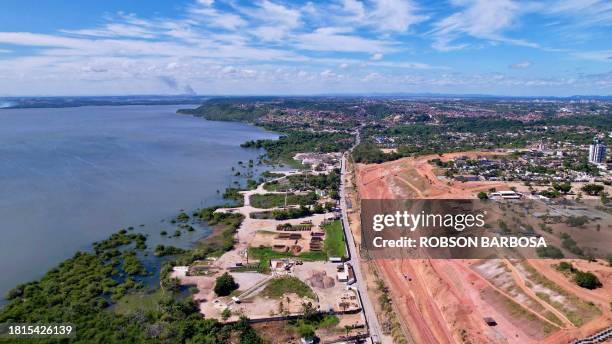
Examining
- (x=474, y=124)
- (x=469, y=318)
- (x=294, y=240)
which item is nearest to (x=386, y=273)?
(x=469, y=318)

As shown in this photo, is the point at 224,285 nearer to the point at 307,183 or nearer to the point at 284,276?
the point at 284,276

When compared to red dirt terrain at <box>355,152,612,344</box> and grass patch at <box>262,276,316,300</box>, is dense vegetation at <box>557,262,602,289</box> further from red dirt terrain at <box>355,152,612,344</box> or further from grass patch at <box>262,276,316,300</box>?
grass patch at <box>262,276,316,300</box>

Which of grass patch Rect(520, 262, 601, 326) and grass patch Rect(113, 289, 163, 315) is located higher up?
grass patch Rect(520, 262, 601, 326)

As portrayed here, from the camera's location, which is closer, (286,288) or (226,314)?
(226,314)

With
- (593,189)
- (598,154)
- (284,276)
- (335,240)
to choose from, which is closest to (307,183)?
(335,240)

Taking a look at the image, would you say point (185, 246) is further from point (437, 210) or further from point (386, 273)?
point (437, 210)

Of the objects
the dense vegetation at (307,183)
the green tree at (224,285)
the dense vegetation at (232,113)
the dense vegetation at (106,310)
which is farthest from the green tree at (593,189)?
the dense vegetation at (232,113)

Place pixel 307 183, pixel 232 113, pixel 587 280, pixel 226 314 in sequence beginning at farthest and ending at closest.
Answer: pixel 232 113, pixel 307 183, pixel 587 280, pixel 226 314

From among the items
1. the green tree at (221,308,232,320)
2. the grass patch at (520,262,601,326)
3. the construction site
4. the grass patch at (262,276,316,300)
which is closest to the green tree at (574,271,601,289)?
the grass patch at (520,262,601,326)
